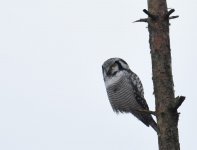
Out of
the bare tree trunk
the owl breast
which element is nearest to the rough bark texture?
the bare tree trunk

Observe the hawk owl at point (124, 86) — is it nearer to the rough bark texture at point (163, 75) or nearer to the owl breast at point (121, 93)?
the owl breast at point (121, 93)

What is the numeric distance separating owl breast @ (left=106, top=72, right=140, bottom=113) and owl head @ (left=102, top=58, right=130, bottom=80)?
92 mm

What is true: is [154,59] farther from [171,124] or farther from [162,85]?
[171,124]

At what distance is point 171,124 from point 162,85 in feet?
1.36

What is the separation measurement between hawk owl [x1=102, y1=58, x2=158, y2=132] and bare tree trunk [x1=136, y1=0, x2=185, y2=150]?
3.18m

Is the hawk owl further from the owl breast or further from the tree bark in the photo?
the tree bark

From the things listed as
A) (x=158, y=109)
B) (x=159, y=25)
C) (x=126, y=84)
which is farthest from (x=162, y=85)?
(x=126, y=84)

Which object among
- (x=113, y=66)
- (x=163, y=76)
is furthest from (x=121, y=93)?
(x=163, y=76)

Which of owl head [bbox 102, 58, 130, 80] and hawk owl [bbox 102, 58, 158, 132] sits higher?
owl head [bbox 102, 58, 130, 80]

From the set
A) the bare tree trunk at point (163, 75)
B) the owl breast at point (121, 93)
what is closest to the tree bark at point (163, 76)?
the bare tree trunk at point (163, 75)

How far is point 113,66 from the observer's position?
9062 mm

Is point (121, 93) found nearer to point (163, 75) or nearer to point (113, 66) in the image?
point (113, 66)

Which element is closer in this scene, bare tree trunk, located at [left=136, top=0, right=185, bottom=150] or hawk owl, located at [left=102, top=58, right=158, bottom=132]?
bare tree trunk, located at [left=136, top=0, right=185, bottom=150]

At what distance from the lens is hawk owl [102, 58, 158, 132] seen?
898cm
